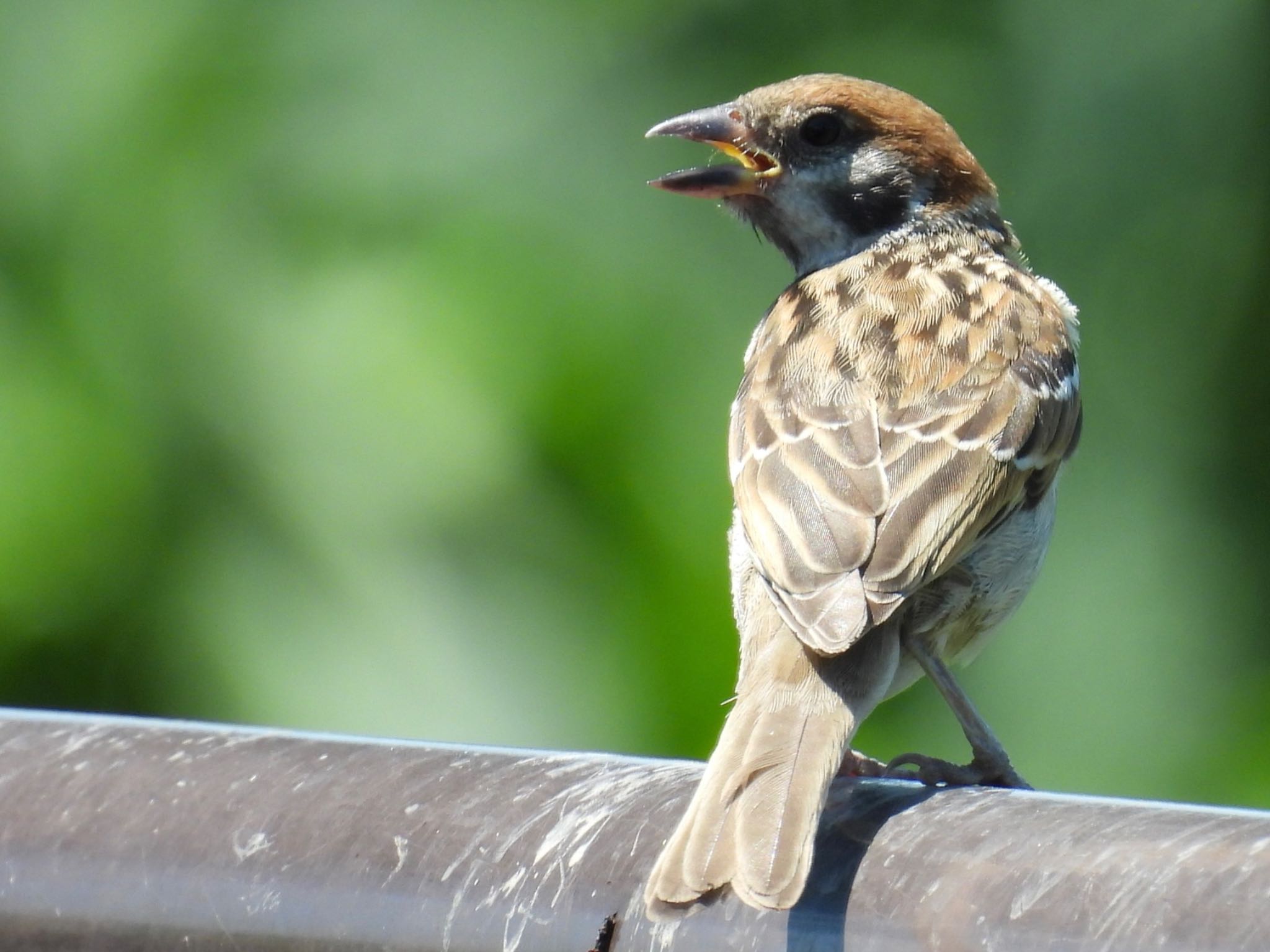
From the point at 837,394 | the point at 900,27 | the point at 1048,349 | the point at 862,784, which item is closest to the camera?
the point at 862,784

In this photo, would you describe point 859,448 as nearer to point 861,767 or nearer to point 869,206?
point 861,767

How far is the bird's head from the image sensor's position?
475cm

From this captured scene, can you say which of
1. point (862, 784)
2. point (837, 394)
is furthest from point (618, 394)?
point (862, 784)

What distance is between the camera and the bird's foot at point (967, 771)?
12.2 feet

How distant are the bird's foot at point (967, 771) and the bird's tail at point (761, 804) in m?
0.48

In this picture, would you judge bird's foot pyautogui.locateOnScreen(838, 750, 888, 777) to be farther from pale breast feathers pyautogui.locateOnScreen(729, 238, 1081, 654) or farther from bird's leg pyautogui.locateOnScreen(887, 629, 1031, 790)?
pale breast feathers pyautogui.locateOnScreen(729, 238, 1081, 654)

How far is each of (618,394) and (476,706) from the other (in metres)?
0.76

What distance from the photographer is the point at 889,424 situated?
377 cm

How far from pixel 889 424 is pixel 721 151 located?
1320 millimetres

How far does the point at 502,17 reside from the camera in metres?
4.88

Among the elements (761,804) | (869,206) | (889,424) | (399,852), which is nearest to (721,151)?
(869,206)

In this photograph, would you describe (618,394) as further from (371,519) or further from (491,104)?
(491,104)

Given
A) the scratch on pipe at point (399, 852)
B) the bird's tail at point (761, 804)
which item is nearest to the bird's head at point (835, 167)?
the bird's tail at point (761, 804)

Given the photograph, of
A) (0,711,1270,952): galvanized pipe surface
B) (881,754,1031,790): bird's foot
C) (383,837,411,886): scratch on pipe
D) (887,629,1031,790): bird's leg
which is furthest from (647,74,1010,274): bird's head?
(383,837,411,886): scratch on pipe
